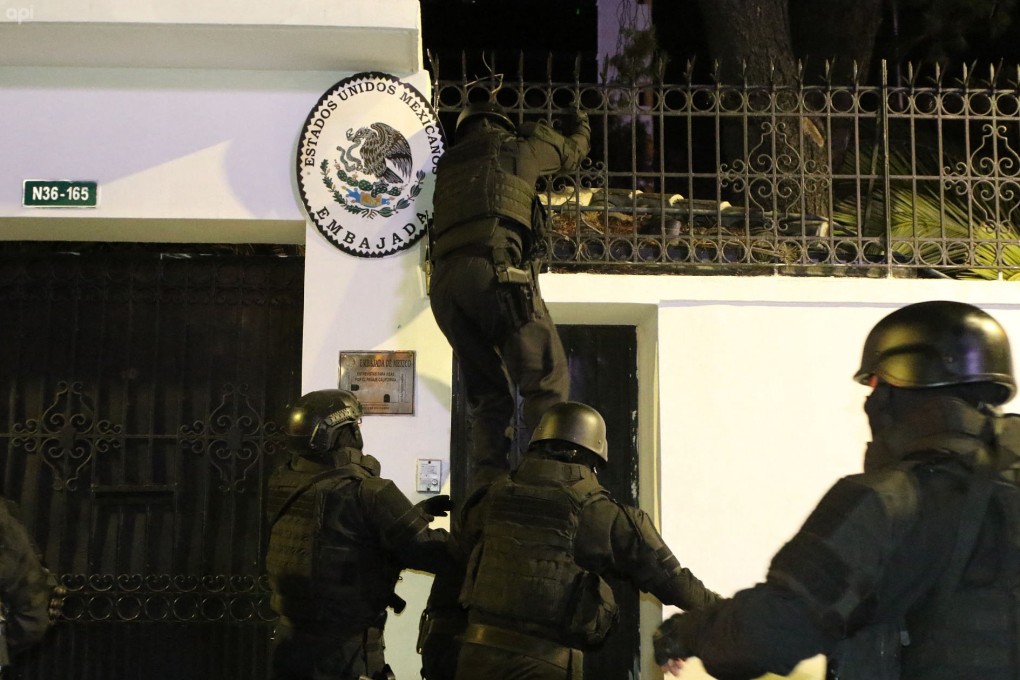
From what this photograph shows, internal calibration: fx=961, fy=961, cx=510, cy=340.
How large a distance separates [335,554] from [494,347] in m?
1.39

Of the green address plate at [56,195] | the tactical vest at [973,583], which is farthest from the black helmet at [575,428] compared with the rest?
the green address plate at [56,195]

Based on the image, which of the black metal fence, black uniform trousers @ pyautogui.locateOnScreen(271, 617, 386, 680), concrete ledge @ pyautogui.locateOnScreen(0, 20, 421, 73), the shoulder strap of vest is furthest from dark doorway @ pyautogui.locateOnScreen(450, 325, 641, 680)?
concrete ledge @ pyautogui.locateOnScreen(0, 20, 421, 73)

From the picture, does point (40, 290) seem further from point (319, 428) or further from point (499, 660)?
point (499, 660)

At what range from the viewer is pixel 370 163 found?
5930mm

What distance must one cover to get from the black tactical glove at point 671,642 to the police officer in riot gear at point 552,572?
95 centimetres

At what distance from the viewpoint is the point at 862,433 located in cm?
574

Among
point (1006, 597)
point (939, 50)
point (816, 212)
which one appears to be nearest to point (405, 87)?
point (816, 212)

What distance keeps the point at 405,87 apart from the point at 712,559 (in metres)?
3.41

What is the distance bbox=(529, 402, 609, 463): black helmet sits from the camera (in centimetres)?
422

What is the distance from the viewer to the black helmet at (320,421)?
459cm

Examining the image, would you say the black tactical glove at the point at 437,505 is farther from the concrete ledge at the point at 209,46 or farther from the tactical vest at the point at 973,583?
the concrete ledge at the point at 209,46

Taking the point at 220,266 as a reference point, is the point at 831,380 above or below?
below

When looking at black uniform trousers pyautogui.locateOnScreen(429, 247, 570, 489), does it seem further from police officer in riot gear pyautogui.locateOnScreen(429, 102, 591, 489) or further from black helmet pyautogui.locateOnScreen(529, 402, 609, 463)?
black helmet pyautogui.locateOnScreen(529, 402, 609, 463)

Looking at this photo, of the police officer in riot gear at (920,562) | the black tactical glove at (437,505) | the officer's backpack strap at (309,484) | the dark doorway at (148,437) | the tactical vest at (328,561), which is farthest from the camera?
the dark doorway at (148,437)
